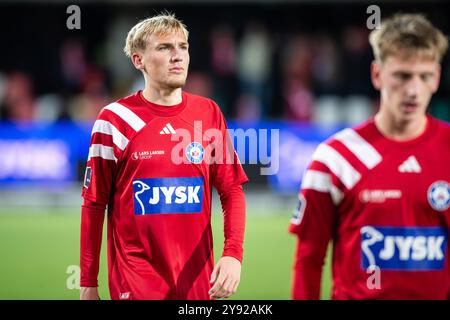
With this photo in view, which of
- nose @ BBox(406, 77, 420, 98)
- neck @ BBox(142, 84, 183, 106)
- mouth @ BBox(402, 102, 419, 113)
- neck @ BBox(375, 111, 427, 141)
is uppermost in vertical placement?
neck @ BBox(142, 84, 183, 106)

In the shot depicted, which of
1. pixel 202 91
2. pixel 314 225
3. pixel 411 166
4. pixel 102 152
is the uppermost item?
pixel 202 91

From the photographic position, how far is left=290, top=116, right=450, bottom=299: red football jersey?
4.30m

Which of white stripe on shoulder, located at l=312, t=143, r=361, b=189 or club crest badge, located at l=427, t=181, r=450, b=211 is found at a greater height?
white stripe on shoulder, located at l=312, t=143, r=361, b=189

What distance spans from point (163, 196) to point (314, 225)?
37.2 inches

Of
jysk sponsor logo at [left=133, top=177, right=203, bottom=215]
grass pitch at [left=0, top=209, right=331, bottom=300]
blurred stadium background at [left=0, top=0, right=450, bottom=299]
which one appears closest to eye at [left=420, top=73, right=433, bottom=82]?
jysk sponsor logo at [left=133, top=177, right=203, bottom=215]

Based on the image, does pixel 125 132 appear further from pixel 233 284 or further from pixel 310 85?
pixel 310 85

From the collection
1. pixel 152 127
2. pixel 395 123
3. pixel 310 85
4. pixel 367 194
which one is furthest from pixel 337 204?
Answer: pixel 310 85

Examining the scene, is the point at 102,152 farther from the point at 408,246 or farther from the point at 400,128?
the point at 408,246

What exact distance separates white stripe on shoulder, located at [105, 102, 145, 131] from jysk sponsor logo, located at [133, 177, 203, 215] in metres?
0.31

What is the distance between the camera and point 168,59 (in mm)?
5051

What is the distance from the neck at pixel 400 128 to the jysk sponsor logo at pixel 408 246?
0.47 m

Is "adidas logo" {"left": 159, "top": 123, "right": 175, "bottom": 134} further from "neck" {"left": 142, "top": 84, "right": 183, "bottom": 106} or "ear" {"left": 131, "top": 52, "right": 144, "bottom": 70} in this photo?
"ear" {"left": 131, "top": 52, "right": 144, "bottom": 70}

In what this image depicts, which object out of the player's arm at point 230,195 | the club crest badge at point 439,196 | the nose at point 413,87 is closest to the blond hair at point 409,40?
the nose at point 413,87

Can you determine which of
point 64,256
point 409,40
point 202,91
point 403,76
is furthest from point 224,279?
point 202,91
